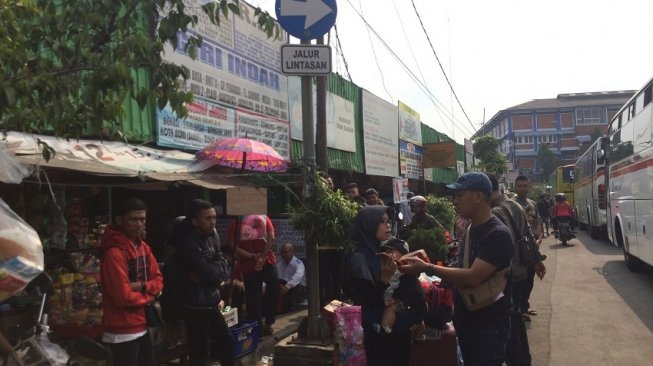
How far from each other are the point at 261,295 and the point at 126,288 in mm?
3092

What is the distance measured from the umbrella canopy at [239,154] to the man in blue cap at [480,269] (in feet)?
10.2

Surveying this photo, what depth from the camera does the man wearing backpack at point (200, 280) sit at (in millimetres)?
4535

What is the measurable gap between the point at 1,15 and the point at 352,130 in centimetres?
947

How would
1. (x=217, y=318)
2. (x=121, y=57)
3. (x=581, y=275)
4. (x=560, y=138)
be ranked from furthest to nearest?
(x=560, y=138) → (x=581, y=275) → (x=217, y=318) → (x=121, y=57)

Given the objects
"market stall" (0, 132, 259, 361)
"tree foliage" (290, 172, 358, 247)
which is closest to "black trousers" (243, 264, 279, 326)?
"market stall" (0, 132, 259, 361)

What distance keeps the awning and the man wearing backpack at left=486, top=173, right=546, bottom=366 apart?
2.58 meters

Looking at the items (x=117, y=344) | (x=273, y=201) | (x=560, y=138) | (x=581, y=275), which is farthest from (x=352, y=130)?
(x=560, y=138)

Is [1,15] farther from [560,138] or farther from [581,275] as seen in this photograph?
[560,138]

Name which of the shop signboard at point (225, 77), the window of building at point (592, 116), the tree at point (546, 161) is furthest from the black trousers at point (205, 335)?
the window of building at point (592, 116)

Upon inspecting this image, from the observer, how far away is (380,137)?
46.3 feet

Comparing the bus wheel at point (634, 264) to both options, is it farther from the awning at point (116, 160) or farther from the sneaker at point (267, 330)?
the awning at point (116, 160)

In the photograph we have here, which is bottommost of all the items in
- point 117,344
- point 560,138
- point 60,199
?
point 117,344

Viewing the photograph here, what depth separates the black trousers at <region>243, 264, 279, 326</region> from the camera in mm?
6547

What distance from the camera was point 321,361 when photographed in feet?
17.1
